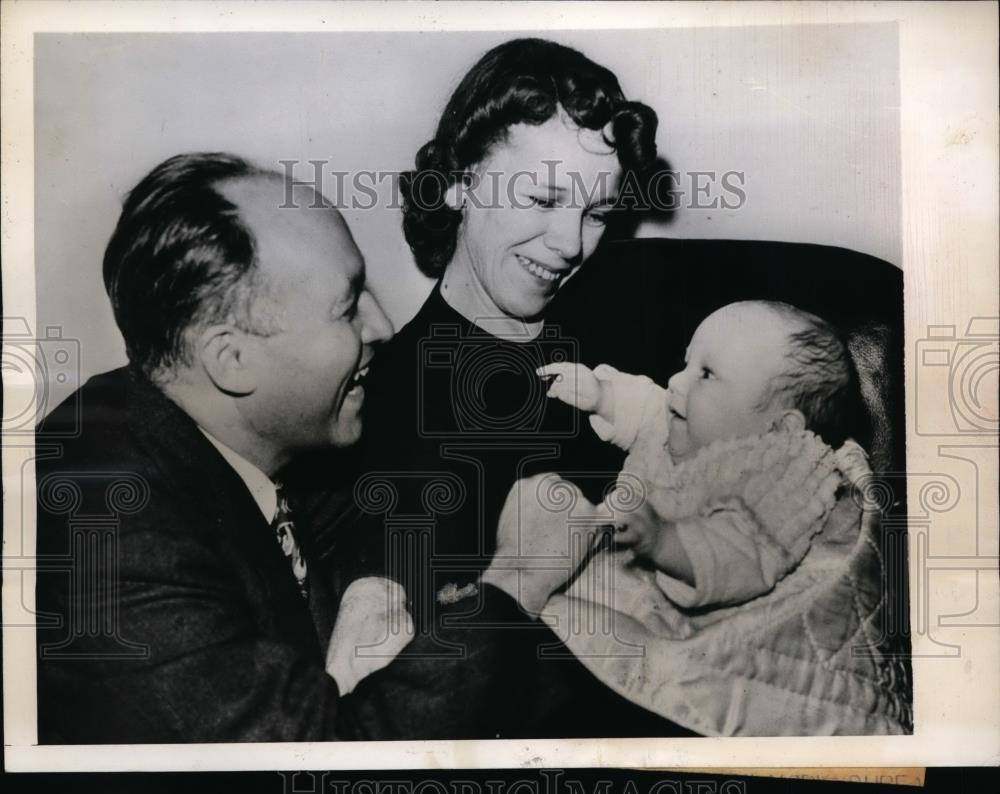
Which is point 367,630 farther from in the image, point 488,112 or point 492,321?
point 488,112

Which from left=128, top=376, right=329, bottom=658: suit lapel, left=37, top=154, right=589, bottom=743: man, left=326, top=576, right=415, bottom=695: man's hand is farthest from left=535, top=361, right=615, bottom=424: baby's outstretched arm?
left=128, top=376, right=329, bottom=658: suit lapel

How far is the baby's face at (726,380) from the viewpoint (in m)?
1.81

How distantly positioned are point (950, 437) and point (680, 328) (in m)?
0.60

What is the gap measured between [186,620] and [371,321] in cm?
68

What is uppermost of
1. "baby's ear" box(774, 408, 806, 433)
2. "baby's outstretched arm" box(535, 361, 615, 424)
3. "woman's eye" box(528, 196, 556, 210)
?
"woman's eye" box(528, 196, 556, 210)

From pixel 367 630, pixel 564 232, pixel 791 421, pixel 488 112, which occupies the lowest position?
pixel 367 630

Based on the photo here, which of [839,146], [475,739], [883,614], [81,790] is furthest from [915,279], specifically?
[81,790]

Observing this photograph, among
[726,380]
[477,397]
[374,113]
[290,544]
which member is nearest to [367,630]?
[290,544]

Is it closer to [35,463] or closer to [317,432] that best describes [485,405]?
[317,432]

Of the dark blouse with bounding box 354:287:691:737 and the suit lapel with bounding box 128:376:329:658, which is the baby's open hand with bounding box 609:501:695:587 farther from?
the suit lapel with bounding box 128:376:329:658

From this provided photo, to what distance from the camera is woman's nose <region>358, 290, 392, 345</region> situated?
1.80 m

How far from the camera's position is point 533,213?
1.82 m

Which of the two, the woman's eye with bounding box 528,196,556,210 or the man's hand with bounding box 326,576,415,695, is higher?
the woman's eye with bounding box 528,196,556,210

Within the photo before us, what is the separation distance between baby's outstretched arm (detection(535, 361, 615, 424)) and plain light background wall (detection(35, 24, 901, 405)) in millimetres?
312
